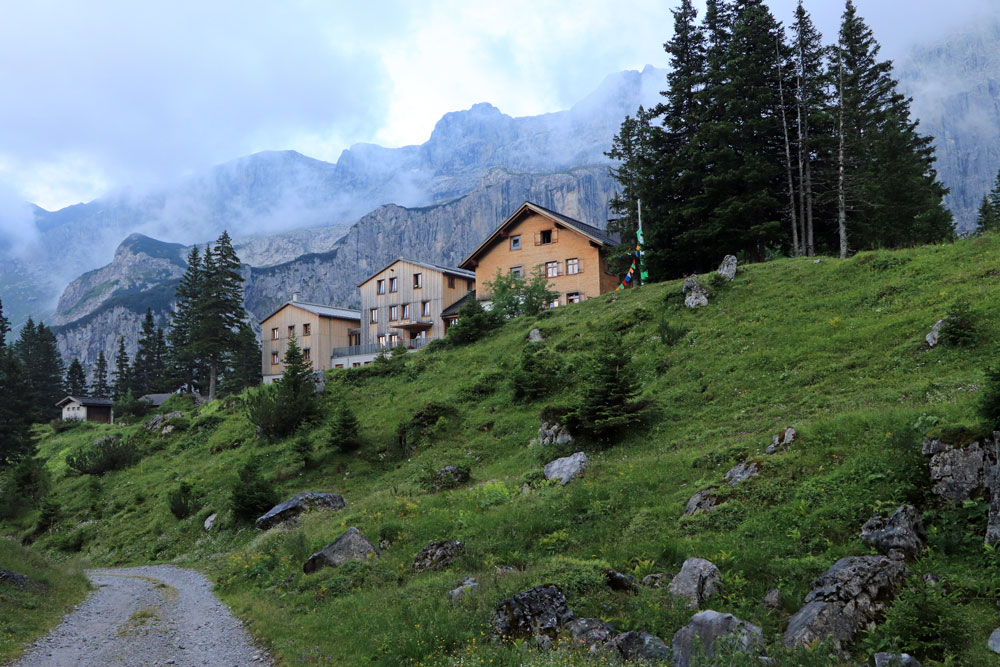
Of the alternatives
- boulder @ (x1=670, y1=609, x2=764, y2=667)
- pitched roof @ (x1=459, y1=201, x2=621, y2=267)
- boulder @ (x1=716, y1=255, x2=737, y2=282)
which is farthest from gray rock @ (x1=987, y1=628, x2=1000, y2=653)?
pitched roof @ (x1=459, y1=201, x2=621, y2=267)

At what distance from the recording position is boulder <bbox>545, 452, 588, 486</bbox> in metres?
17.9

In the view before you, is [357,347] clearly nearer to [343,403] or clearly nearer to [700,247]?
[343,403]

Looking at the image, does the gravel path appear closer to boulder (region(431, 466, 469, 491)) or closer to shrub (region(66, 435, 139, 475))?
boulder (region(431, 466, 469, 491))

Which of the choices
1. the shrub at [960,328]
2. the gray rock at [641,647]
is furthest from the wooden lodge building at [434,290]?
the gray rock at [641,647]

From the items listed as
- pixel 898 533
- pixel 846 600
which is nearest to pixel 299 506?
pixel 846 600

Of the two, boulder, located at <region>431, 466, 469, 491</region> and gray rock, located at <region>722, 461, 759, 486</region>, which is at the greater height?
gray rock, located at <region>722, 461, 759, 486</region>

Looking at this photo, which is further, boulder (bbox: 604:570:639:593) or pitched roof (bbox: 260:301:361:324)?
pitched roof (bbox: 260:301:361:324)

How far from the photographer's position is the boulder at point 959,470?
10578mm

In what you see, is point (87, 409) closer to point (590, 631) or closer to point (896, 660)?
point (590, 631)

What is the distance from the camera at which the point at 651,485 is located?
1578 cm

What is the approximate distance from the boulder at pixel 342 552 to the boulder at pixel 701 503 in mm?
8696

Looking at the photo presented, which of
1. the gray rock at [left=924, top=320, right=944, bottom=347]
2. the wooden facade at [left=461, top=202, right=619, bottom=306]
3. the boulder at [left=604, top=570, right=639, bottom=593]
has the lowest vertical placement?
the boulder at [left=604, top=570, right=639, bottom=593]

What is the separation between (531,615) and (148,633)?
33.0ft

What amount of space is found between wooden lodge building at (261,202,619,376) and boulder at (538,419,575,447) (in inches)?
1150
